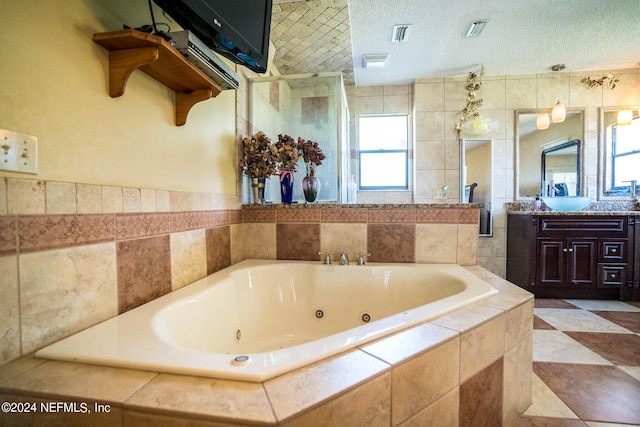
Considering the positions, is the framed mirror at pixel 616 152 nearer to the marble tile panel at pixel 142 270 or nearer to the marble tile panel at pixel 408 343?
the marble tile panel at pixel 408 343

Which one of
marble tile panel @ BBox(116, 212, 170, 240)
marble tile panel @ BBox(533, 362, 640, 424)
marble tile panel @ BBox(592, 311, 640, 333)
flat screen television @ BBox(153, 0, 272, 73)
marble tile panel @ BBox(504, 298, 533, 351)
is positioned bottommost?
marble tile panel @ BBox(592, 311, 640, 333)

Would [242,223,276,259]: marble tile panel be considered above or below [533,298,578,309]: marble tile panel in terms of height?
above

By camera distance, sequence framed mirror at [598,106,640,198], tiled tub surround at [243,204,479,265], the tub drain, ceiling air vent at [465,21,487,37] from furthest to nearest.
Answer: framed mirror at [598,106,640,198] → ceiling air vent at [465,21,487,37] → tiled tub surround at [243,204,479,265] → the tub drain

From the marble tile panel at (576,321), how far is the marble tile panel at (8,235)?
111 inches

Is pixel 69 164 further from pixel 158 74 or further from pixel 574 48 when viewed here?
pixel 574 48

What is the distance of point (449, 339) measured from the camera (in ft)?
2.31

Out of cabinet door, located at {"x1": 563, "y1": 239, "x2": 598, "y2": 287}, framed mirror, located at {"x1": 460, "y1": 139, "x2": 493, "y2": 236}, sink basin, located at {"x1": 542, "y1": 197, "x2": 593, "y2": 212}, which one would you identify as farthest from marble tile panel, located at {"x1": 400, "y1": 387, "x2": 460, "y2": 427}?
sink basin, located at {"x1": 542, "y1": 197, "x2": 593, "y2": 212}

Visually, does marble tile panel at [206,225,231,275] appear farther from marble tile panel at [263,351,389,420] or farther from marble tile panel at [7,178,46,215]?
marble tile panel at [263,351,389,420]

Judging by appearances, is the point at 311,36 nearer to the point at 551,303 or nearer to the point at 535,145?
the point at 535,145

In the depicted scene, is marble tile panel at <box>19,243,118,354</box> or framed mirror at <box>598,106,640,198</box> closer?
marble tile panel at <box>19,243,118,354</box>

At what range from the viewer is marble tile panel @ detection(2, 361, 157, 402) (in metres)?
0.50

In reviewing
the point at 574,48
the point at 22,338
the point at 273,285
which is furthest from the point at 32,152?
the point at 574,48

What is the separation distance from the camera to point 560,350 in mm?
1585

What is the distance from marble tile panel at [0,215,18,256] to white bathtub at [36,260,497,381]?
0.82ft
